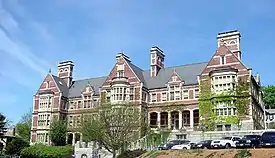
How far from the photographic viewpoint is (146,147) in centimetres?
4509

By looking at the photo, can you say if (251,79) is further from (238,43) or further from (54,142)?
(54,142)

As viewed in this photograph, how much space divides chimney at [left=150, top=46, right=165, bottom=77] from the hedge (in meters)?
17.3

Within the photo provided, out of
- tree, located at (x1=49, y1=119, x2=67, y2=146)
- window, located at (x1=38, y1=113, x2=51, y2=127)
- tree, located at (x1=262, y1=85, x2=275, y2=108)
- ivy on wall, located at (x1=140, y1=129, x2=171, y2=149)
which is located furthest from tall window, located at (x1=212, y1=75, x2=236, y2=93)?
tree, located at (x1=262, y1=85, x2=275, y2=108)

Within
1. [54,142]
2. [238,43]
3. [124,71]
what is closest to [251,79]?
[238,43]

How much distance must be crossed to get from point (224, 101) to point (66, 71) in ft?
106

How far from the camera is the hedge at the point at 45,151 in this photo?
172ft

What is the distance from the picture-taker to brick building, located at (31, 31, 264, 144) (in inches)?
1912

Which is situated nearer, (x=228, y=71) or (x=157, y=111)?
(x=228, y=71)

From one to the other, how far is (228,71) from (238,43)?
6.80 m

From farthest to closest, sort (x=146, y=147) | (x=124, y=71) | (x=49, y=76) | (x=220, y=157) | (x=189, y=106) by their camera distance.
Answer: (x=49, y=76) < (x=124, y=71) < (x=189, y=106) < (x=146, y=147) < (x=220, y=157)

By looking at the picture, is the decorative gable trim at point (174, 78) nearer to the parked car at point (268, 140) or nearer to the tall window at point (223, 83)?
the tall window at point (223, 83)

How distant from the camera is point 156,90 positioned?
183ft

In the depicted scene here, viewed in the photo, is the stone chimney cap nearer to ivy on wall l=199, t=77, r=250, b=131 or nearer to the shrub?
ivy on wall l=199, t=77, r=250, b=131

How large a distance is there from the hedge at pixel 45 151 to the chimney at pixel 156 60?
17.3m
